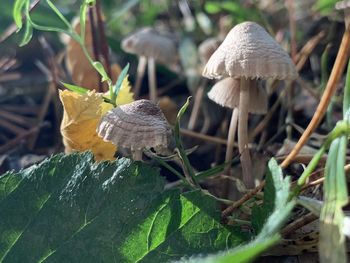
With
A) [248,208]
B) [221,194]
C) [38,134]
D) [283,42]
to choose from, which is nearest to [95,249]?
[248,208]

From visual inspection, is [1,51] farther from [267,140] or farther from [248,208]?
[248,208]

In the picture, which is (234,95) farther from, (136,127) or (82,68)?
(82,68)

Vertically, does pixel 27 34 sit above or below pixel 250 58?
above

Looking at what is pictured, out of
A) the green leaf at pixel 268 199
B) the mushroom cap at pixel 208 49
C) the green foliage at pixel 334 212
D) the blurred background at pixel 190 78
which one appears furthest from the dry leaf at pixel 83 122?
the mushroom cap at pixel 208 49

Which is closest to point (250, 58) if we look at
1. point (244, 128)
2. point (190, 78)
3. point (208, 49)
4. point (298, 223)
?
point (244, 128)

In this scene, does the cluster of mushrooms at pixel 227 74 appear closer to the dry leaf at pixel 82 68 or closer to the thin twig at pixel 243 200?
the thin twig at pixel 243 200

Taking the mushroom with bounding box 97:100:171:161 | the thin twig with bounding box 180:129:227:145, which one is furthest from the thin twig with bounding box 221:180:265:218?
the thin twig with bounding box 180:129:227:145
